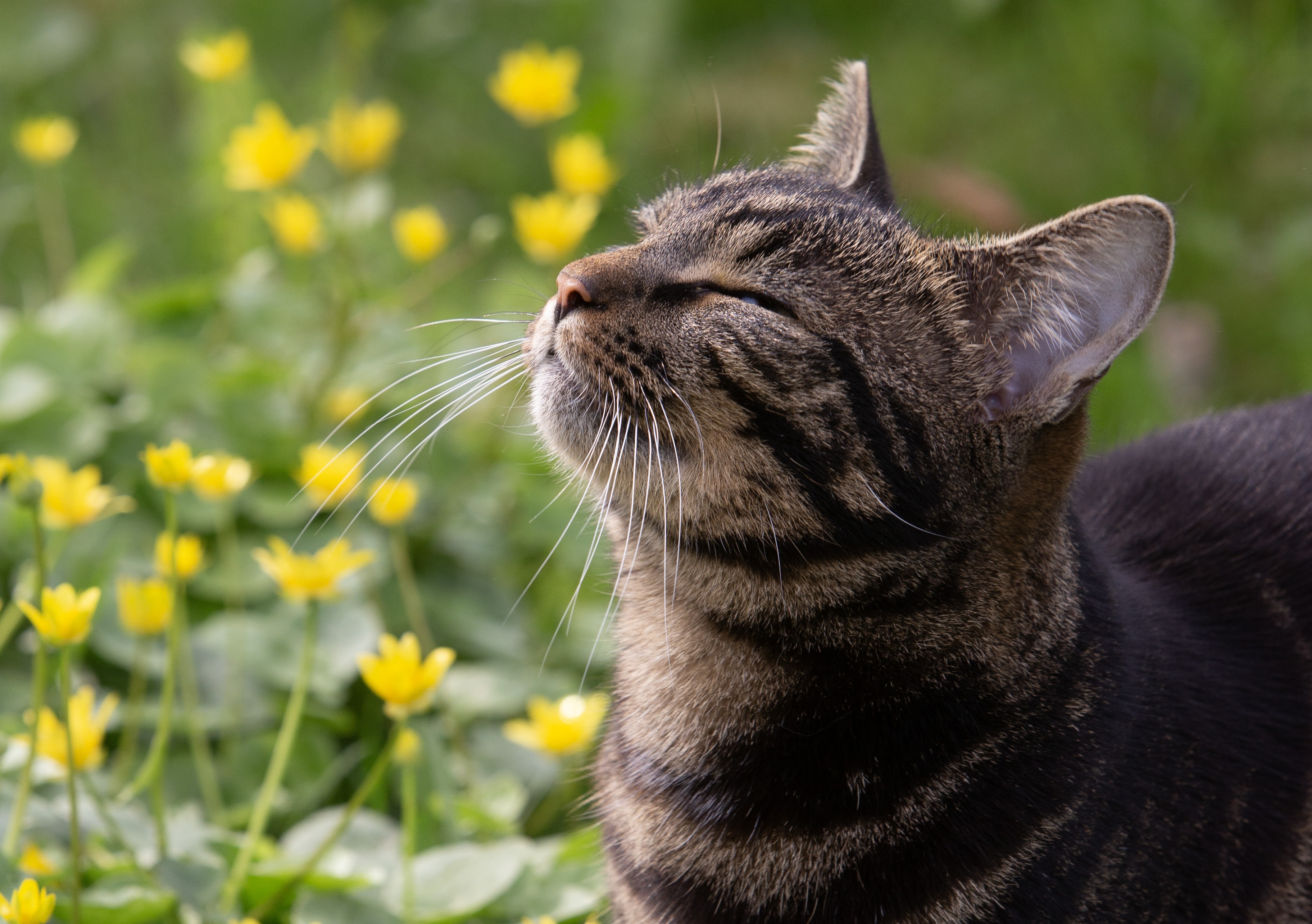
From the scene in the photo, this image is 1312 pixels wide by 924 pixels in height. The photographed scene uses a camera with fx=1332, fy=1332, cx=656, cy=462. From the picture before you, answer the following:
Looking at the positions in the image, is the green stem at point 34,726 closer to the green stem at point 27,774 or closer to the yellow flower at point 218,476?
the green stem at point 27,774

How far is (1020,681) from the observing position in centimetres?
175

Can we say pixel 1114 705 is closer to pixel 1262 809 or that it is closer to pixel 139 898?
pixel 1262 809

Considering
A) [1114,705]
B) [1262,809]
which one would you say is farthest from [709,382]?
[1262,809]

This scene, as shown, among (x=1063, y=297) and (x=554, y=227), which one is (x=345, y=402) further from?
(x=1063, y=297)

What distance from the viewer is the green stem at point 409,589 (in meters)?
2.62

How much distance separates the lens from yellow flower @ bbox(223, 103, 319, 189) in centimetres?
305

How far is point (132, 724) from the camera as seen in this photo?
250 centimetres

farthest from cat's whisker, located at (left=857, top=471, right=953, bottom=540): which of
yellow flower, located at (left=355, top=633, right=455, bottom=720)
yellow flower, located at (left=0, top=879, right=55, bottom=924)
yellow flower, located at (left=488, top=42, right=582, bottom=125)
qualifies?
yellow flower, located at (left=488, top=42, right=582, bottom=125)

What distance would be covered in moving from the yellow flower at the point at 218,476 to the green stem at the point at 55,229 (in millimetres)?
1731

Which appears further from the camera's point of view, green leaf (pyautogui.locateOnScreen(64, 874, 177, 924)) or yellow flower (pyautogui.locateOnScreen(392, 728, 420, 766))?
yellow flower (pyautogui.locateOnScreen(392, 728, 420, 766))

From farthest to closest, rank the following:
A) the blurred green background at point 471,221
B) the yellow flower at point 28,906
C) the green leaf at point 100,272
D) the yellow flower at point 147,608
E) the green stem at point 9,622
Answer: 1. the green leaf at point 100,272
2. the blurred green background at point 471,221
3. the green stem at point 9,622
4. the yellow flower at point 147,608
5. the yellow flower at point 28,906

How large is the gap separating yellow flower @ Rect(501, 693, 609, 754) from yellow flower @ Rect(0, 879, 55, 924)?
836 millimetres

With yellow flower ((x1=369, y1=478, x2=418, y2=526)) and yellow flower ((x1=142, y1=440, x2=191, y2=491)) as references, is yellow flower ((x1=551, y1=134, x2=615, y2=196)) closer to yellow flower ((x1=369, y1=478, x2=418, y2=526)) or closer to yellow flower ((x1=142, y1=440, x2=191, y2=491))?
Result: yellow flower ((x1=369, y1=478, x2=418, y2=526))

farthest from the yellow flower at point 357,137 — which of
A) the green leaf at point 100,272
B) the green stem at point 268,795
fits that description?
the green stem at point 268,795
